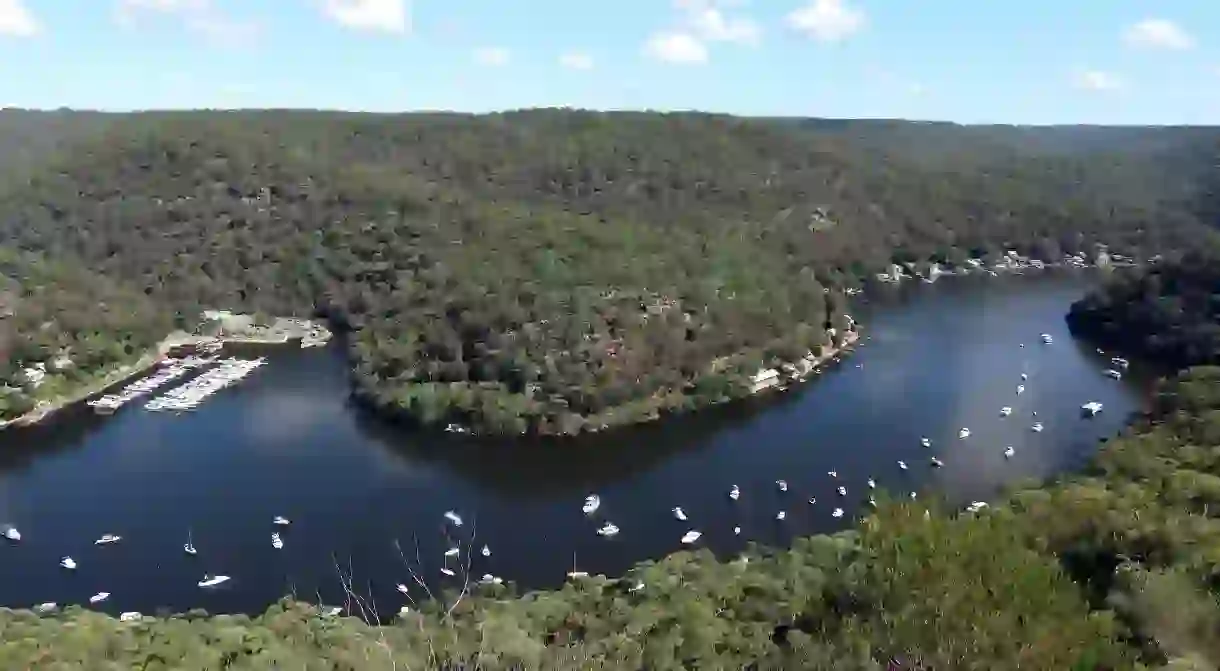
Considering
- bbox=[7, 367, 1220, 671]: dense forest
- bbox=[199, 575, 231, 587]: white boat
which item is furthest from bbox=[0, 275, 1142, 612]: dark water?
bbox=[7, 367, 1220, 671]: dense forest

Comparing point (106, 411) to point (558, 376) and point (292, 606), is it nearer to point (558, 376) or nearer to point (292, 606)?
point (558, 376)

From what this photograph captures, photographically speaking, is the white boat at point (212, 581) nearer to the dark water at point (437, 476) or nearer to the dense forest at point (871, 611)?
the dark water at point (437, 476)

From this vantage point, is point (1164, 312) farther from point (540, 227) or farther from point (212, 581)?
point (212, 581)

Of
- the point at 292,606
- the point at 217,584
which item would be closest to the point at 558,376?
the point at 217,584

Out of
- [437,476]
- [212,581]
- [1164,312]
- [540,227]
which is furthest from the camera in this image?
[540,227]

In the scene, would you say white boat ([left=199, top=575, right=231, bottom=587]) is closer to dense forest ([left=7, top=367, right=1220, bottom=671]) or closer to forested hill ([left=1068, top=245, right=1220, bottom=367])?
dense forest ([left=7, top=367, right=1220, bottom=671])

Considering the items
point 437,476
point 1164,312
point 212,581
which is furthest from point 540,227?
point 212,581

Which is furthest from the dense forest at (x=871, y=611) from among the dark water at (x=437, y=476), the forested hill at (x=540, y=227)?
the forested hill at (x=540, y=227)
